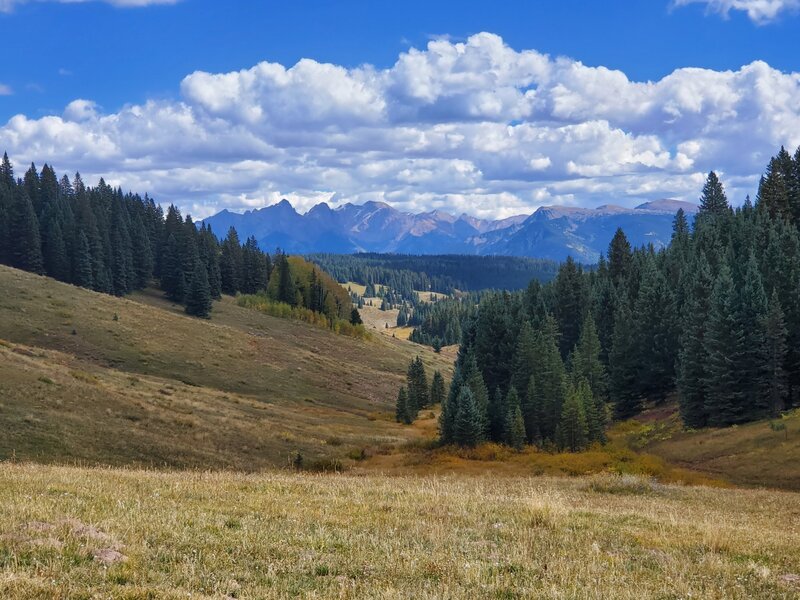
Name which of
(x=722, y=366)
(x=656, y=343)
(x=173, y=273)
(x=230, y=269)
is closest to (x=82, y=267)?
(x=173, y=273)

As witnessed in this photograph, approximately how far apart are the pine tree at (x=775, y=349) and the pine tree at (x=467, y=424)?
25.3 metres

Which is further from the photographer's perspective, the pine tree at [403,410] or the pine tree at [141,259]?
the pine tree at [141,259]

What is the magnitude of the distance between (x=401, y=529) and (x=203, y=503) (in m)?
4.70

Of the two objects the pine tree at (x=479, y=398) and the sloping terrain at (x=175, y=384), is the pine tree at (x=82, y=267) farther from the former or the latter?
the pine tree at (x=479, y=398)

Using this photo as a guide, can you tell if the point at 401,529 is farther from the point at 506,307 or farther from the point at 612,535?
the point at 506,307

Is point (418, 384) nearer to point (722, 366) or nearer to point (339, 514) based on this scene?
point (722, 366)

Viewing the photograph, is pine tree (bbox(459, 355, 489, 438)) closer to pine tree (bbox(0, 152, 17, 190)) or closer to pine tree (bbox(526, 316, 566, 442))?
pine tree (bbox(526, 316, 566, 442))

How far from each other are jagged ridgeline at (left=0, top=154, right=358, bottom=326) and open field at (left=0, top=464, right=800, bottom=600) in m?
111

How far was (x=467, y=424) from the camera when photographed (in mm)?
54906

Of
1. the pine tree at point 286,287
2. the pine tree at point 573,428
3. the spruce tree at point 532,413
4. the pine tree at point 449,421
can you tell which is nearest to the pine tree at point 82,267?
the pine tree at point 286,287

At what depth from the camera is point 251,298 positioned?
14525 cm

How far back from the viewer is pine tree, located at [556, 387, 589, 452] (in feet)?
175

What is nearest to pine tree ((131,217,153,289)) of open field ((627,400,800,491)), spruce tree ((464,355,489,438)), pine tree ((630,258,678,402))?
spruce tree ((464,355,489,438))

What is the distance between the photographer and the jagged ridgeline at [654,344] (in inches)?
2197
